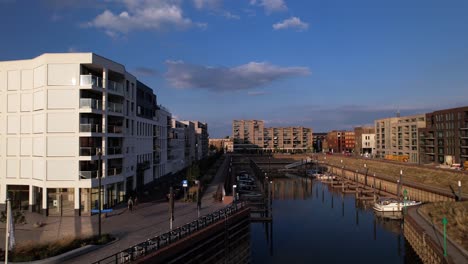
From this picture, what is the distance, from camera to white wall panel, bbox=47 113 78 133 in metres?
33.8

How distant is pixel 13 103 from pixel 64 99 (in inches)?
298

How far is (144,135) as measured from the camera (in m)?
52.3

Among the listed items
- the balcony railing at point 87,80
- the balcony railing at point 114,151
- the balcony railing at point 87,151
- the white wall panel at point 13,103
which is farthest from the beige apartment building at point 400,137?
the white wall panel at point 13,103

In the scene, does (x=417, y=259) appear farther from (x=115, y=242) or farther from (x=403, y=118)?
(x=403, y=118)

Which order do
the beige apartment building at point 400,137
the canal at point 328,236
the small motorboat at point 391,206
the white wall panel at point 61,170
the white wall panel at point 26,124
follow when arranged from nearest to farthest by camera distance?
the white wall panel at point 61,170 → the canal at point 328,236 → the white wall panel at point 26,124 → the small motorboat at point 391,206 → the beige apartment building at point 400,137

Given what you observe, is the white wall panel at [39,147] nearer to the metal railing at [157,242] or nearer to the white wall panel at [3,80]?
the white wall panel at [3,80]

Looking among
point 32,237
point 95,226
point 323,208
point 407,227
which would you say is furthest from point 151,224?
point 323,208

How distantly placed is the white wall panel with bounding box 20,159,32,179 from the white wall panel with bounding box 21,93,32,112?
5103mm

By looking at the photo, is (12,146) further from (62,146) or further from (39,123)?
(62,146)

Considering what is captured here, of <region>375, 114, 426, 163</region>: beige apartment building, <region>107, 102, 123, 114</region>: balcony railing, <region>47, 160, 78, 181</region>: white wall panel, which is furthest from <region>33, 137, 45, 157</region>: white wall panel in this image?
<region>375, 114, 426, 163</region>: beige apartment building

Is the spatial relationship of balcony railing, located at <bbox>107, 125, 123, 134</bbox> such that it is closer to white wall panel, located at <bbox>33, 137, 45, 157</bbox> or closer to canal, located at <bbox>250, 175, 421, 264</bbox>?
white wall panel, located at <bbox>33, 137, 45, 157</bbox>

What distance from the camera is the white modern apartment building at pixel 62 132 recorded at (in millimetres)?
33719

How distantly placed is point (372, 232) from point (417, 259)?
12502mm

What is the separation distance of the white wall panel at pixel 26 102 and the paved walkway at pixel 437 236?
38302 mm
